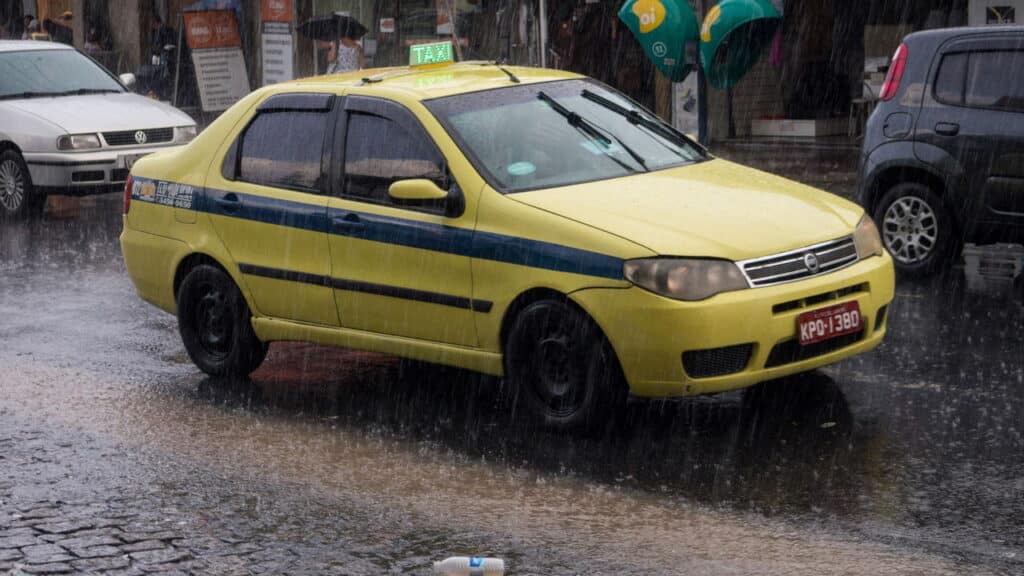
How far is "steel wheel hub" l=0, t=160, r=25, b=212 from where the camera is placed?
16672mm

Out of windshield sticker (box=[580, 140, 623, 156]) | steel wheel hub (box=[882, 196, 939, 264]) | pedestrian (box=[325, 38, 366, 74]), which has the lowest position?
steel wheel hub (box=[882, 196, 939, 264])

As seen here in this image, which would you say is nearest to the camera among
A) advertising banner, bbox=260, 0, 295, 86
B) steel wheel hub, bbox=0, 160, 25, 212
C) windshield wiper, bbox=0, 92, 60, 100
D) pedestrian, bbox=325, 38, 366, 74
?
steel wheel hub, bbox=0, 160, 25, 212

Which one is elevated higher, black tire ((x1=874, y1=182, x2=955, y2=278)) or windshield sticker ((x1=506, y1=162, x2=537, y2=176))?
windshield sticker ((x1=506, y1=162, x2=537, y2=176))

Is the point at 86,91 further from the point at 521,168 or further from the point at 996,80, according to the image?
the point at 521,168

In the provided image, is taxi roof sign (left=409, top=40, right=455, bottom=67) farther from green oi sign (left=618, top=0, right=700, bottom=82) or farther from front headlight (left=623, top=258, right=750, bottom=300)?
green oi sign (left=618, top=0, right=700, bottom=82)

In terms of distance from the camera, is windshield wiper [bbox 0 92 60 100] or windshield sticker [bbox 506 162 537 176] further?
windshield wiper [bbox 0 92 60 100]

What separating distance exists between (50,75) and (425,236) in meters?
10.9

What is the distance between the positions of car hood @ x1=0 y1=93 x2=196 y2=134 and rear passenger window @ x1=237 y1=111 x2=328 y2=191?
8.03 meters

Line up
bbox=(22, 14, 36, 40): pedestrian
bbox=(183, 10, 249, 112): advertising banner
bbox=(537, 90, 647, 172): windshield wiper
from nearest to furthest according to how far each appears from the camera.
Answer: bbox=(537, 90, 647, 172): windshield wiper < bbox=(183, 10, 249, 112): advertising banner < bbox=(22, 14, 36, 40): pedestrian

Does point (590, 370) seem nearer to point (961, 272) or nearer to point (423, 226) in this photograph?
point (423, 226)

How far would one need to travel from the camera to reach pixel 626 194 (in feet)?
25.5

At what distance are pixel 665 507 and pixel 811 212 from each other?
2.00 meters

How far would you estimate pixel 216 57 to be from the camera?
2514 cm

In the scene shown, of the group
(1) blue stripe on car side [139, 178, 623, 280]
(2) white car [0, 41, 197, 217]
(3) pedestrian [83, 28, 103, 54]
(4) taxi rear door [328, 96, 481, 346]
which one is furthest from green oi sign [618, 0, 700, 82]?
(3) pedestrian [83, 28, 103, 54]
